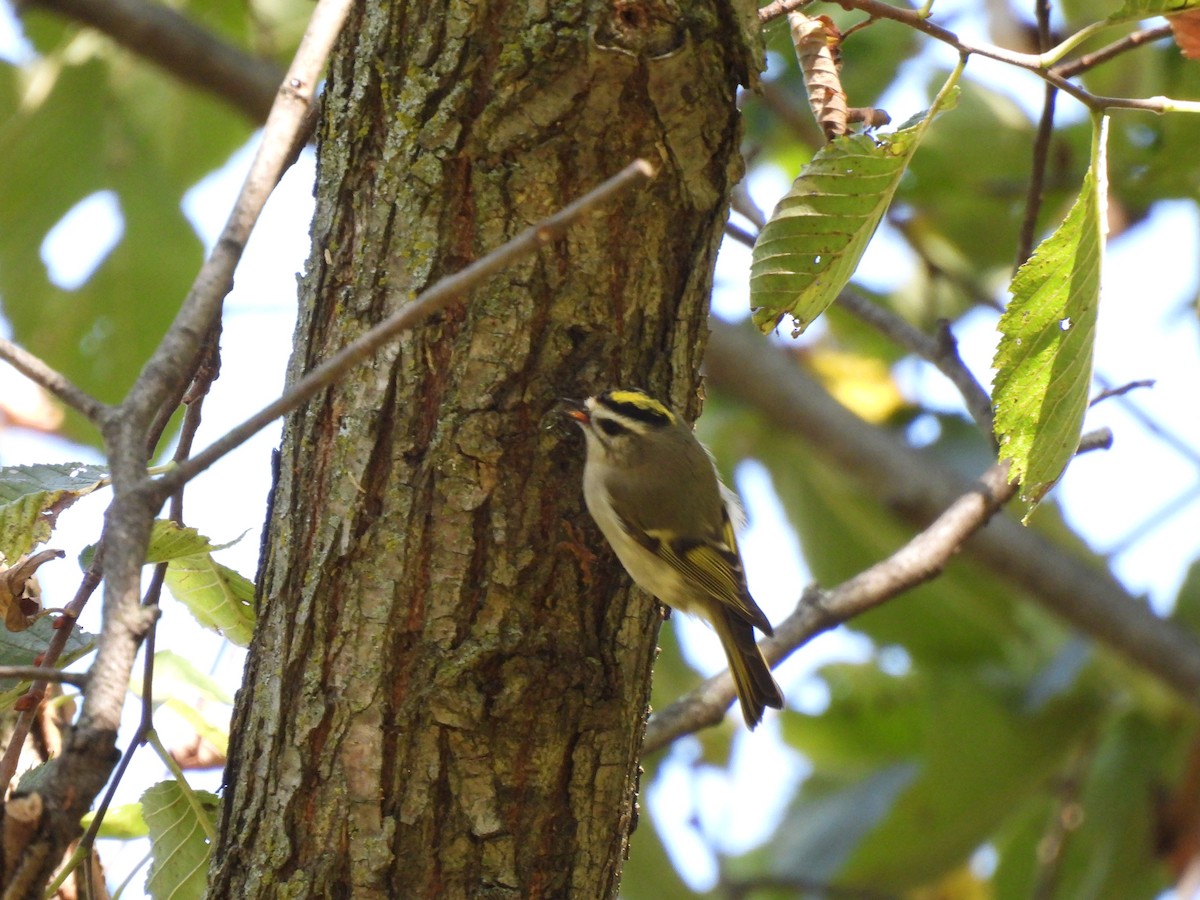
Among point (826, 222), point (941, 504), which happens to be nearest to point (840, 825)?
point (941, 504)

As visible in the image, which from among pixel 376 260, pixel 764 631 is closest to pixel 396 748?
pixel 376 260

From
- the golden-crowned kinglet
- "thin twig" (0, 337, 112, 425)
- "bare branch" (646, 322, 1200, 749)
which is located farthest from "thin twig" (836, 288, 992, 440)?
"thin twig" (0, 337, 112, 425)

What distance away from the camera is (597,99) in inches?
71.4

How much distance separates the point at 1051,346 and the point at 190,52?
9.57 feet

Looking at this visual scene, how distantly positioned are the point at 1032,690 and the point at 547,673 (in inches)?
124

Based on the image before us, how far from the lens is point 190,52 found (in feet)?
12.8

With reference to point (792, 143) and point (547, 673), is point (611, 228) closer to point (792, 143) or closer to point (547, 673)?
point (547, 673)

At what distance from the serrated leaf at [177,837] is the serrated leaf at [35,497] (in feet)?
1.32

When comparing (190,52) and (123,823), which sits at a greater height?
(190,52)

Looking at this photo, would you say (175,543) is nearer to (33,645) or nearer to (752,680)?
(33,645)

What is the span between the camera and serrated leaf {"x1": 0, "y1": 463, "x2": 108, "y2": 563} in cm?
182

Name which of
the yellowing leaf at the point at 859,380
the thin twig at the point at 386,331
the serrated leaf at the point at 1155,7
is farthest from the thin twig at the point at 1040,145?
the yellowing leaf at the point at 859,380

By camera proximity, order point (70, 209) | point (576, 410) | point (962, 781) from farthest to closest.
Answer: point (962, 781), point (70, 209), point (576, 410)

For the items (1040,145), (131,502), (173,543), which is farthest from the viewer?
(1040,145)
